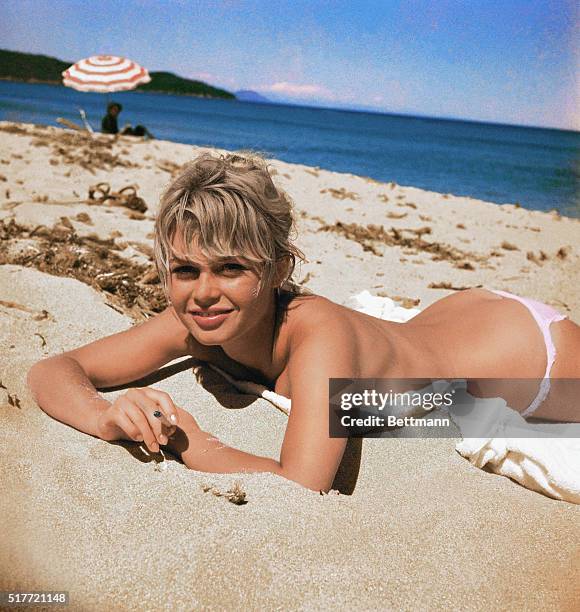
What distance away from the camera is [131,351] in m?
2.14

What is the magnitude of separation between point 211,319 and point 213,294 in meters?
0.09

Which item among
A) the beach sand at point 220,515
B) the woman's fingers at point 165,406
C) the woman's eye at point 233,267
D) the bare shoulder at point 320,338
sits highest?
the woman's eye at point 233,267

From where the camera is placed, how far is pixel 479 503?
171 centimetres

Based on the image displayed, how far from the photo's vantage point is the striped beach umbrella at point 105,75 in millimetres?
10570

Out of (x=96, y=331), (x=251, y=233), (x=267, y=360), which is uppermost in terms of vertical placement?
(x=251, y=233)

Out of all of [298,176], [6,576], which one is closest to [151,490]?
[6,576]

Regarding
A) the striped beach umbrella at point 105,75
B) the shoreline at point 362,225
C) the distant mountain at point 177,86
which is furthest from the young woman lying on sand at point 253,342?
the distant mountain at point 177,86

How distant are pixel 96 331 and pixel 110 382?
0.51m

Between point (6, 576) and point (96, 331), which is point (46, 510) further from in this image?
point (96, 331)

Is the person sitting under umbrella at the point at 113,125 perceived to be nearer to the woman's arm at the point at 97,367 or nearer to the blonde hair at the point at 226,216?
the woman's arm at the point at 97,367

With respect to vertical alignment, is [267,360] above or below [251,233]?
below

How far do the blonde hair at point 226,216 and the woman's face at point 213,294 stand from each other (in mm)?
31

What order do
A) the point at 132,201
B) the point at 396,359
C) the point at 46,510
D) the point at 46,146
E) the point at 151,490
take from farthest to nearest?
the point at 46,146 → the point at 132,201 → the point at 396,359 → the point at 151,490 → the point at 46,510

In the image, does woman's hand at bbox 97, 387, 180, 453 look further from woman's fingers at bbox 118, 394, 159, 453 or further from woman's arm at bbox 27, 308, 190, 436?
woman's arm at bbox 27, 308, 190, 436
